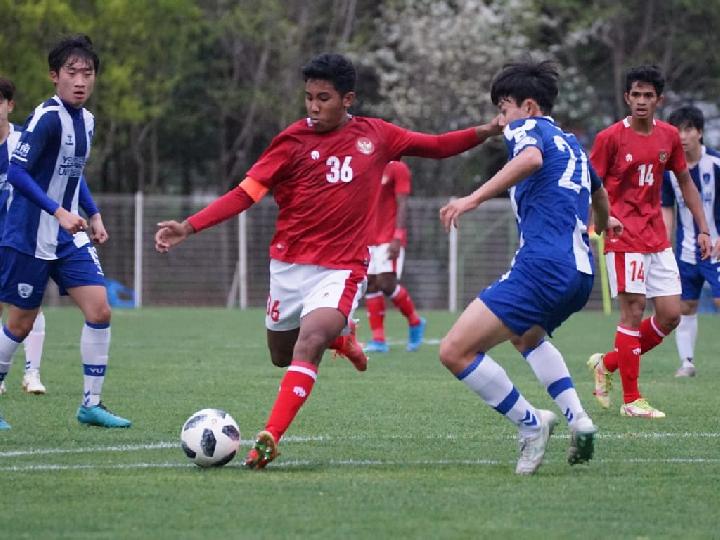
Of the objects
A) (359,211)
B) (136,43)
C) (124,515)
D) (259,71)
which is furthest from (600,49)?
(124,515)

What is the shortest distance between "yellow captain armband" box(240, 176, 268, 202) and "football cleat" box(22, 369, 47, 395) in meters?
4.03

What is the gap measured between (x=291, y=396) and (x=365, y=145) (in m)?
1.39

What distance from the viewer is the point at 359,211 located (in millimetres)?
7477

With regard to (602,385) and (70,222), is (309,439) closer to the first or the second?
(70,222)

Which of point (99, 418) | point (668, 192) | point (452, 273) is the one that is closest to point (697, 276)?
point (668, 192)

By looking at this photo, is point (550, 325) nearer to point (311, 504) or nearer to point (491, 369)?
point (491, 369)

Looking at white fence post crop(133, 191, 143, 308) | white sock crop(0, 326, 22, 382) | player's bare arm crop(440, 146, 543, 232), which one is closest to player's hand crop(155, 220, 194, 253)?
player's bare arm crop(440, 146, 543, 232)

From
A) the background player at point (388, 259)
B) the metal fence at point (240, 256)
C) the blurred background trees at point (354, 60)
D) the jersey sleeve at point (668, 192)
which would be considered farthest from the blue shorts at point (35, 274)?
the blurred background trees at point (354, 60)

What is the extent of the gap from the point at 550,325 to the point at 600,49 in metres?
27.7

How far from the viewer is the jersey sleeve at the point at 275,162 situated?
24.1 ft

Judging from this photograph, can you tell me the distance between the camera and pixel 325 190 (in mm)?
7426

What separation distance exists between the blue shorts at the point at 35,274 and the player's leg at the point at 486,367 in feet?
9.11

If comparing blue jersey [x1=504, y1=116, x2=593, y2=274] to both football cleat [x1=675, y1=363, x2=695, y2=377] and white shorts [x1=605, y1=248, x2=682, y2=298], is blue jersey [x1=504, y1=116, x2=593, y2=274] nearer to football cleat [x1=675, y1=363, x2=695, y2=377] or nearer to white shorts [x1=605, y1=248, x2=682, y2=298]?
white shorts [x1=605, y1=248, x2=682, y2=298]

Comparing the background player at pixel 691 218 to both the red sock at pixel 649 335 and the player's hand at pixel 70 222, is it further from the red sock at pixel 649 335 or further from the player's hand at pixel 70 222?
the player's hand at pixel 70 222
